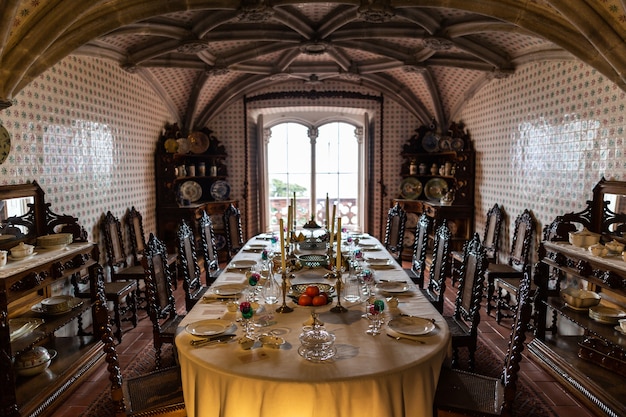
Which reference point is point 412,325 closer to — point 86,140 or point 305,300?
point 305,300

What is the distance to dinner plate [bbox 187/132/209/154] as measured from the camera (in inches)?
376

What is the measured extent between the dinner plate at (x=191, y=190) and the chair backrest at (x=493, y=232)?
5633 millimetres

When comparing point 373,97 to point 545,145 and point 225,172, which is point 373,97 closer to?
point 225,172

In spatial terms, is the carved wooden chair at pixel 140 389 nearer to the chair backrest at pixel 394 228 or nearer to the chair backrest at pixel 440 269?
the chair backrest at pixel 440 269

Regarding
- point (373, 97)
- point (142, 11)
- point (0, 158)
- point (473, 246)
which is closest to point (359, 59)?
point (373, 97)

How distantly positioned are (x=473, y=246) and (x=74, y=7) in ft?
13.5

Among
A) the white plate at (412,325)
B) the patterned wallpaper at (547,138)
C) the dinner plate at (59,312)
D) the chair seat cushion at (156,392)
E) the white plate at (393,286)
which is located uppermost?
the patterned wallpaper at (547,138)

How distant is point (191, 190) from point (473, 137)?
5648 millimetres

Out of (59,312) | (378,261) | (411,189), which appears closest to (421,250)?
(378,261)

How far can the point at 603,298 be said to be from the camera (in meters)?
4.69

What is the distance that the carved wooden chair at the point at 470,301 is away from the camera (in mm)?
3734

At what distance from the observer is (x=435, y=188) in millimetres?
9547

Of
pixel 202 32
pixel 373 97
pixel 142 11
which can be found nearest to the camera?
pixel 142 11

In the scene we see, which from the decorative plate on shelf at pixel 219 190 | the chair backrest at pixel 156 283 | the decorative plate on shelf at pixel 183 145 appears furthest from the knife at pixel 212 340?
the decorative plate on shelf at pixel 219 190
